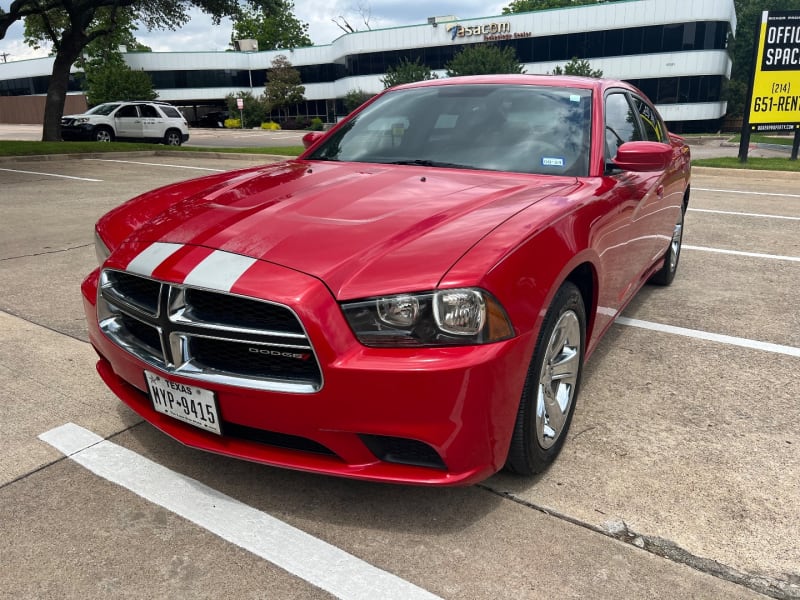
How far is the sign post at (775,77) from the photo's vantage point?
14419 mm

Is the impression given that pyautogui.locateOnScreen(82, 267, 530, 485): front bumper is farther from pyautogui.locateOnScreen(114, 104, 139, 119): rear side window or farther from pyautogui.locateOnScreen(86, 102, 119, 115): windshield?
pyautogui.locateOnScreen(86, 102, 119, 115): windshield

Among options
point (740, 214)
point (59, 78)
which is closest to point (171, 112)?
point (59, 78)

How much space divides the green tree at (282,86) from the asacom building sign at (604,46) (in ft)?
8.78

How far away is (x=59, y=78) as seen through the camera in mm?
21484

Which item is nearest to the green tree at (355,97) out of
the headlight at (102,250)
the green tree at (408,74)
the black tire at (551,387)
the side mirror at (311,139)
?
the green tree at (408,74)

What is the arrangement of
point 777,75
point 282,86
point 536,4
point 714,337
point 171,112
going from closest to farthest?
1. point 714,337
2. point 777,75
3. point 171,112
4. point 282,86
5. point 536,4

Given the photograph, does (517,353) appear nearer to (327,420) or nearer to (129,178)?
(327,420)

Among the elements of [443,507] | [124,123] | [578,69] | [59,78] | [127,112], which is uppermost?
[578,69]

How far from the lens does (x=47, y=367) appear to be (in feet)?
12.1

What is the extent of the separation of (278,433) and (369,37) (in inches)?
2096

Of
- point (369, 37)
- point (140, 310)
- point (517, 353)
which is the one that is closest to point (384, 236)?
point (517, 353)

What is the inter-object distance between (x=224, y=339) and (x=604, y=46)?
1804 inches

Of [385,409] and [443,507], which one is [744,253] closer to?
[443,507]

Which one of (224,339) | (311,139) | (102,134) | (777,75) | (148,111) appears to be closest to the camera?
(224,339)
